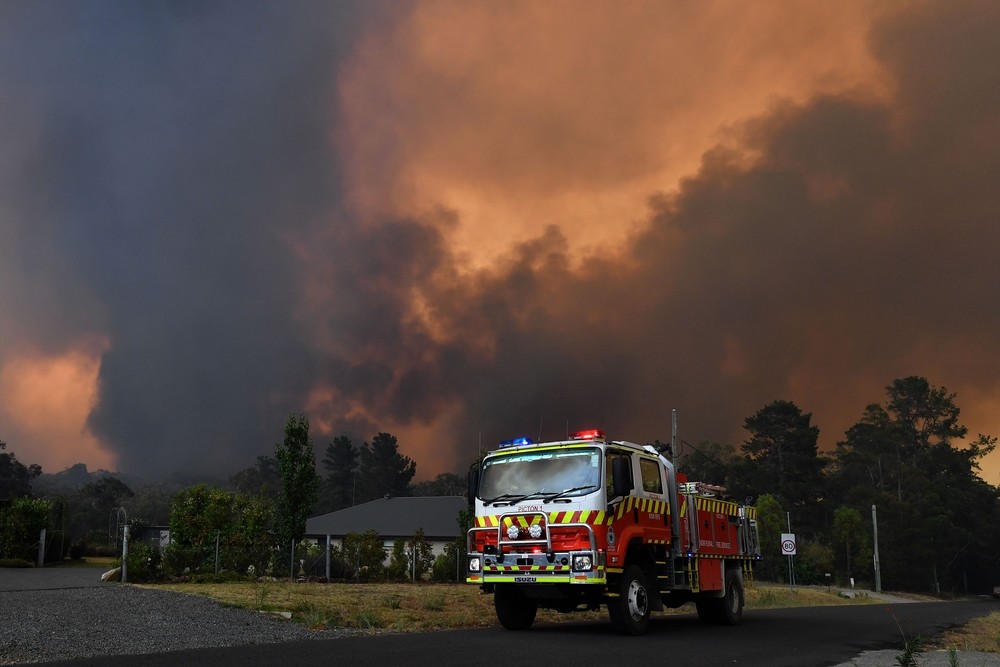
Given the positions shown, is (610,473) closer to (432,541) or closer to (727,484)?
(432,541)

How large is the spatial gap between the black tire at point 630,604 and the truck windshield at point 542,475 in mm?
1748

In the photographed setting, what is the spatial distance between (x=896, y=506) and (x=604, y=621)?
270ft

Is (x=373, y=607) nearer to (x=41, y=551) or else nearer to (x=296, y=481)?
(x=296, y=481)

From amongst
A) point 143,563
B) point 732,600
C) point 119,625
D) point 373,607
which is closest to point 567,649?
point 373,607

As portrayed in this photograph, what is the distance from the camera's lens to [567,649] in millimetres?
11992

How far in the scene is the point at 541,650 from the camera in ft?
38.7

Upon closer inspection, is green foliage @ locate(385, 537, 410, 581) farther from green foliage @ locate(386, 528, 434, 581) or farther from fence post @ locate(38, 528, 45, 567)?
fence post @ locate(38, 528, 45, 567)

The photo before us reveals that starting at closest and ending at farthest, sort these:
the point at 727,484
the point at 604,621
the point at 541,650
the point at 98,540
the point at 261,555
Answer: the point at 541,650 < the point at 604,621 < the point at 261,555 < the point at 98,540 < the point at 727,484

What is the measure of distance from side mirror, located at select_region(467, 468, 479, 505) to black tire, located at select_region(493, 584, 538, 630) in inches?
62.2

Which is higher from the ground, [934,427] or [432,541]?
[934,427]

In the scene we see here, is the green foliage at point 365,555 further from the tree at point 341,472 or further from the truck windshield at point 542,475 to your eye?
the tree at point 341,472

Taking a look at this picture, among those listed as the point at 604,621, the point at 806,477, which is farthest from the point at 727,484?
the point at 604,621

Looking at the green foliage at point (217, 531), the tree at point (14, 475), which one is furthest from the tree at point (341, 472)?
the green foliage at point (217, 531)

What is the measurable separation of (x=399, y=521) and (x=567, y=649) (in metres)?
45.2
